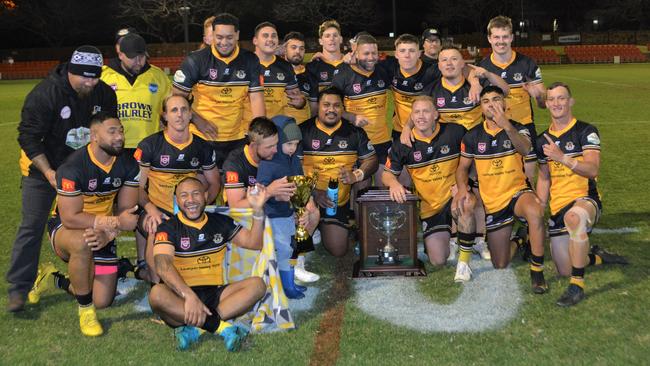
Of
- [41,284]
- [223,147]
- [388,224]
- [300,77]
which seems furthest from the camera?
[300,77]

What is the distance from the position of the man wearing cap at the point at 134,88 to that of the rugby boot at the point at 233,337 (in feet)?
8.65

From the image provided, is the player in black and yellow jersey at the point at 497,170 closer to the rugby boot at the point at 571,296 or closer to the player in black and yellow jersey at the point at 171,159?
the rugby boot at the point at 571,296

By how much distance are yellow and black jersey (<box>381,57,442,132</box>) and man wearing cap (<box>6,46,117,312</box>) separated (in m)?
3.60

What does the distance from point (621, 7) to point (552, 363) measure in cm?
7480

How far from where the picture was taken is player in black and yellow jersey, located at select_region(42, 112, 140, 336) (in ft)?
17.3

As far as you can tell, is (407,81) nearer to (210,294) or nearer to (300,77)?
(300,77)

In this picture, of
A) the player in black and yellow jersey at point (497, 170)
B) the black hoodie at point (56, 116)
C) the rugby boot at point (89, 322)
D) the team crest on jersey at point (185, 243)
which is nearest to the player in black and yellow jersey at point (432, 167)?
the player in black and yellow jersey at point (497, 170)

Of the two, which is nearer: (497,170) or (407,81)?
(497,170)

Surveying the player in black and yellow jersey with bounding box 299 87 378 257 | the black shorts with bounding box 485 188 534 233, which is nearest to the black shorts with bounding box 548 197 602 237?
the black shorts with bounding box 485 188 534 233

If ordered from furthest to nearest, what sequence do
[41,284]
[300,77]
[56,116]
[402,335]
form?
[300,77] → [41,284] → [56,116] → [402,335]

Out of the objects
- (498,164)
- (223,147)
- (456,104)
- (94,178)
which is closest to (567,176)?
(498,164)

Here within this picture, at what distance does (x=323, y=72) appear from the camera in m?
8.34

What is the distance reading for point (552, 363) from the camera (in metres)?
4.47

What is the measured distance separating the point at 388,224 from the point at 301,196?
1111mm
